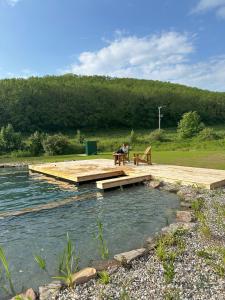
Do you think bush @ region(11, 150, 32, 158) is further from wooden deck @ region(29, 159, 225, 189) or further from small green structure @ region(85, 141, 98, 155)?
wooden deck @ region(29, 159, 225, 189)

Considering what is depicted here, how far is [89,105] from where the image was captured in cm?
Answer: 4769

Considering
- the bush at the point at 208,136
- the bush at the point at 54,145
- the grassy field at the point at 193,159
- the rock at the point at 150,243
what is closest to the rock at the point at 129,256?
the rock at the point at 150,243

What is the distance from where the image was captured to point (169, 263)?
12.6 ft

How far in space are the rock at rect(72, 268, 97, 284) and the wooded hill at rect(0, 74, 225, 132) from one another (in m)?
36.9

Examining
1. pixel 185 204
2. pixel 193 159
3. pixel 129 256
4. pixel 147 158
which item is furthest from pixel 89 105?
pixel 129 256

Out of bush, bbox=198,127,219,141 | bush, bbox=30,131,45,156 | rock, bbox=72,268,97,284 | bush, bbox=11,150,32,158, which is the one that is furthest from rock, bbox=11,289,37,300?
bush, bbox=198,127,219,141

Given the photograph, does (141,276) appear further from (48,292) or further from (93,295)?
(48,292)

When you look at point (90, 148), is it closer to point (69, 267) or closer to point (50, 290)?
point (69, 267)

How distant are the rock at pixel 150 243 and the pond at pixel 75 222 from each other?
0.40ft

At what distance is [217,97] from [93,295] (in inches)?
2585

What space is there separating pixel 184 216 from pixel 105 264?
252 cm

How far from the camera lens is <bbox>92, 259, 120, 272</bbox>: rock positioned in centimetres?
387

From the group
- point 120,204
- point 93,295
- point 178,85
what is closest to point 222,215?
point 120,204

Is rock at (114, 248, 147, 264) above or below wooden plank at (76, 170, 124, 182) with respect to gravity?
below
